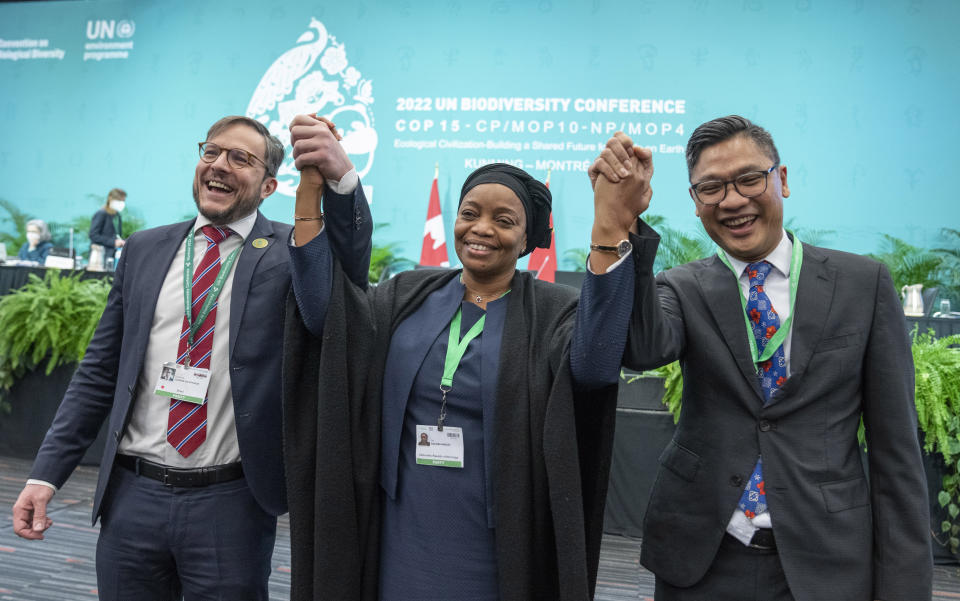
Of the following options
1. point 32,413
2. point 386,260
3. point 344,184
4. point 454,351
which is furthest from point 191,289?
point 386,260

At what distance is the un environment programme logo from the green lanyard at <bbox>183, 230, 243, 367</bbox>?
23.5 feet

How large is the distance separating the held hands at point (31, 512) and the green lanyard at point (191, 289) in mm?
477

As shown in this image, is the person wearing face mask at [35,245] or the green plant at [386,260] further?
the person wearing face mask at [35,245]

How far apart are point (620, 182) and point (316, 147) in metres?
0.56

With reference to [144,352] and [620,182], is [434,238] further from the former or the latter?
[620,182]

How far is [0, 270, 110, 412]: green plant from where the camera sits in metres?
4.69

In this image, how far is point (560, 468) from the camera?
4.11 ft

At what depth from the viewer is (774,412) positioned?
1.29 meters

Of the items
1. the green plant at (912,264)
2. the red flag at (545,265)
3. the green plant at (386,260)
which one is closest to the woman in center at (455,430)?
the red flag at (545,265)

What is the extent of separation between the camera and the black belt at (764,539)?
4.24ft

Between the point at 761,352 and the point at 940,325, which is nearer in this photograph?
the point at 761,352

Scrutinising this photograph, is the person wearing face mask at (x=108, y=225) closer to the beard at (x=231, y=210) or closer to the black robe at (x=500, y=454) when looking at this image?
the beard at (x=231, y=210)

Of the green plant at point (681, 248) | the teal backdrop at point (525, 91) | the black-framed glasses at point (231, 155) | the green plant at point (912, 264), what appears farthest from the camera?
the teal backdrop at point (525, 91)

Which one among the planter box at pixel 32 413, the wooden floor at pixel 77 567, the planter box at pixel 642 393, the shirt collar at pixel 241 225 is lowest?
the wooden floor at pixel 77 567
